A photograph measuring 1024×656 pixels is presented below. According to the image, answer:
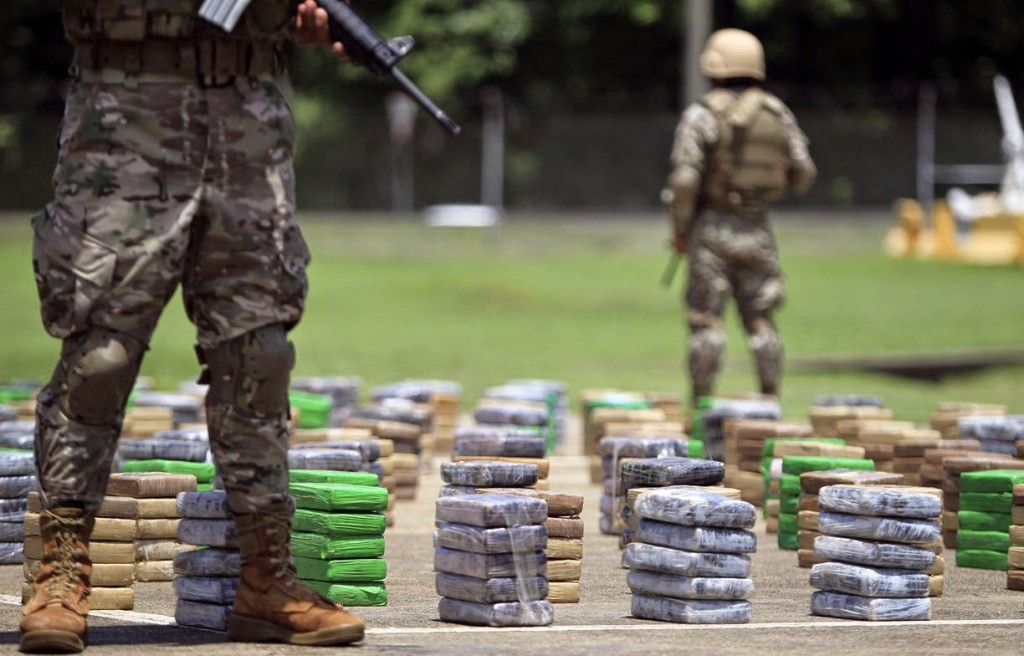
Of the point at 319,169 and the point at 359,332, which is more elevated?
the point at 319,169

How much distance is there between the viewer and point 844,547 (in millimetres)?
7105

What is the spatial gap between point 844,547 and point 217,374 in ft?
7.65

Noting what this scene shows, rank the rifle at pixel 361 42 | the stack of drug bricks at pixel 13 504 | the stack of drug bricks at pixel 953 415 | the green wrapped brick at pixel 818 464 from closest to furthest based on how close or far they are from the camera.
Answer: the rifle at pixel 361 42
the stack of drug bricks at pixel 13 504
the green wrapped brick at pixel 818 464
the stack of drug bricks at pixel 953 415

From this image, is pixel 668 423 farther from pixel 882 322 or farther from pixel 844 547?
pixel 882 322

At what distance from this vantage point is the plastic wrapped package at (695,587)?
6.66 m

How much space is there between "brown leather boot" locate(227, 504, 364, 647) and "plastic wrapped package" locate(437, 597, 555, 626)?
0.60m

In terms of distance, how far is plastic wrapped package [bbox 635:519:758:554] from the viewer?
22.0 feet

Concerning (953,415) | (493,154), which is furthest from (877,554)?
(493,154)

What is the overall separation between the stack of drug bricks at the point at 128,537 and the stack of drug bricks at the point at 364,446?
990mm

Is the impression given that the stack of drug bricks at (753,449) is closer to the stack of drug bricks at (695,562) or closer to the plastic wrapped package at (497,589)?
the stack of drug bricks at (695,562)

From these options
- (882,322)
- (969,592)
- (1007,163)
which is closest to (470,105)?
(1007,163)

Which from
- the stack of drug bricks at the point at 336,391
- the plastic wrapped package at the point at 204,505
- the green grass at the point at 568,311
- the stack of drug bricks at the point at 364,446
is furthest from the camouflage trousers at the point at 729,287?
the plastic wrapped package at the point at 204,505

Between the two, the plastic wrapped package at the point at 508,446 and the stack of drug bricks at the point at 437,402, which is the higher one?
the stack of drug bricks at the point at 437,402

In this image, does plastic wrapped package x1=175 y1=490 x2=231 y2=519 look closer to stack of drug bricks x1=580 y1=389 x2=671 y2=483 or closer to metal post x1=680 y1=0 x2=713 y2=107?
stack of drug bricks x1=580 y1=389 x2=671 y2=483
